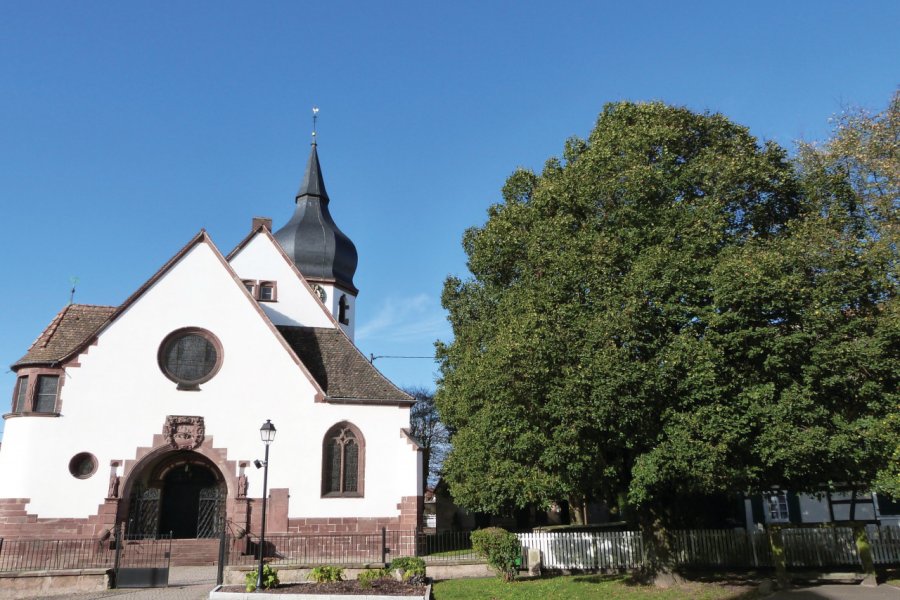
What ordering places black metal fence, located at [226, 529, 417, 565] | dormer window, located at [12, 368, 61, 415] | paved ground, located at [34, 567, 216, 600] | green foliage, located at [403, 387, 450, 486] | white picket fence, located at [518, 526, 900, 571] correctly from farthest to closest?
green foliage, located at [403, 387, 450, 486], dormer window, located at [12, 368, 61, 415], black metal fence, located at [226, 529, 417, 565], white picket fence, located at [518, 526, 900, 571], paved ground, located at [34, 567, 216, 600]

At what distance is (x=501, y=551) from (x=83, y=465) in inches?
549

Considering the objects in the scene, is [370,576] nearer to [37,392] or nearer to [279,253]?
[37,392]

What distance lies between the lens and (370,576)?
14250 mm

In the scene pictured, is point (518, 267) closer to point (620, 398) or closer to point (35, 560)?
point (620, 398)

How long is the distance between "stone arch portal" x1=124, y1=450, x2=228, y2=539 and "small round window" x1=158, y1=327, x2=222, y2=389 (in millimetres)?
2528

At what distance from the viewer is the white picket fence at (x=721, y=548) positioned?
18.9 meters

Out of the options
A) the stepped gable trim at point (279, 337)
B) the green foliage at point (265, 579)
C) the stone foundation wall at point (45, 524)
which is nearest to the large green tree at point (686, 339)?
the green foliage at point (265, 579)

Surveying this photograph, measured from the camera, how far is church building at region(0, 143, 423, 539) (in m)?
21.6

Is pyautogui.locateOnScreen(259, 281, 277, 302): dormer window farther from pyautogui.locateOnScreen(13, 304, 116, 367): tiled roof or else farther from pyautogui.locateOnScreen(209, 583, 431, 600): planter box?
pyautogui.locateOnScreen(209, 583, 431, 600): planter box

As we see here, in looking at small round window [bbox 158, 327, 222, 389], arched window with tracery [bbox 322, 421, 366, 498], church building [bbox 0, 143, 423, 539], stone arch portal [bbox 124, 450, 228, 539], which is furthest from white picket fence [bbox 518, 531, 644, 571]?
small round window [bbox 158, 327, 222, 389]

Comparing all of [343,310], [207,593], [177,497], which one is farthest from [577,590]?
[343,310]

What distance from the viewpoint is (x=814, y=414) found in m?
13.8

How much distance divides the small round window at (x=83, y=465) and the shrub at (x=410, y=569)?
39.4ft

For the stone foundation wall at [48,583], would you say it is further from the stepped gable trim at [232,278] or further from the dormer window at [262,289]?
the dormer window at [262,289]
